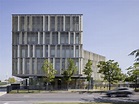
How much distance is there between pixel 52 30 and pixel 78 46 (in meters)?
7.96

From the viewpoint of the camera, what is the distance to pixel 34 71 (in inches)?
2613

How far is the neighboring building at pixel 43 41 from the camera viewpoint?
6612 centimetres

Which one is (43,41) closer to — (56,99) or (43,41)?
(43,41)

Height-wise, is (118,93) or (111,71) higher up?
(111,71)

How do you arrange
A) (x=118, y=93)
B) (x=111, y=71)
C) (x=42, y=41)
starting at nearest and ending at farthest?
(x=118, y=93), (x=111, y=71), (x=42, y=41)

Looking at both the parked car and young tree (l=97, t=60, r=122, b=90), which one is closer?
the parked car

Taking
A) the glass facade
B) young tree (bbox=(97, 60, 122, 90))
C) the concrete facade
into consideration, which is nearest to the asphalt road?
young tree (bbox=(97, 60, 122, 90))

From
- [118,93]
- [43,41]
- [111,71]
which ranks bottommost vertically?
[118,93]

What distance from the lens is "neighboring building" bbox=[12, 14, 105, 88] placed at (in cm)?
6612

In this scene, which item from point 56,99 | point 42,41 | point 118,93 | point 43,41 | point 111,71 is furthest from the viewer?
point 42,41

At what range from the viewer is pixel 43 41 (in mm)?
66312

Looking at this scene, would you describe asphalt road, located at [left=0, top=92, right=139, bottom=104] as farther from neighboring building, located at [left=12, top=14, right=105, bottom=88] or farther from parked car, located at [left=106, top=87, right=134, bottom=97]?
neighboring building, located at [left=12, top=14, right=105, bottom=88]

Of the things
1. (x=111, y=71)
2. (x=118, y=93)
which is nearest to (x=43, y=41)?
(x=111, y=71)

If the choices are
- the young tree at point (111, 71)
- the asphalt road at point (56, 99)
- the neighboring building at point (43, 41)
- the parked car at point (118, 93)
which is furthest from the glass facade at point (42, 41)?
the asphalt road at point (56, 99)
